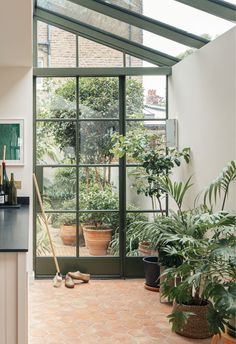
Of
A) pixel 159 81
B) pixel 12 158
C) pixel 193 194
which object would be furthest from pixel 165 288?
pixel 159 81

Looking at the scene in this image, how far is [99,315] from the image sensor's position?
3809 millimetres

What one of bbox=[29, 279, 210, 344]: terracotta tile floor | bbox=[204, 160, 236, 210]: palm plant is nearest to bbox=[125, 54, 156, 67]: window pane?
bbox=[204, 160, 236, 210]: palm plant

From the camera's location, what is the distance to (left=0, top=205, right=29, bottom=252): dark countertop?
2.21 metres

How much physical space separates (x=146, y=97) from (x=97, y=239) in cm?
178

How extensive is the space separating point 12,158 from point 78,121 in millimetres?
934

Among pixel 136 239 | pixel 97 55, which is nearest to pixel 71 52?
pixel 97 55

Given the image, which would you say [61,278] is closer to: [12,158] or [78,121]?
[12,158]

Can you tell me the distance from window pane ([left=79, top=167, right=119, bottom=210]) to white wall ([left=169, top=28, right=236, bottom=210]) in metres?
0.83

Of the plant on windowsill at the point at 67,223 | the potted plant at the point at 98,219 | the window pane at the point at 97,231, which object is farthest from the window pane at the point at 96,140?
the window pane at the point at 97,231

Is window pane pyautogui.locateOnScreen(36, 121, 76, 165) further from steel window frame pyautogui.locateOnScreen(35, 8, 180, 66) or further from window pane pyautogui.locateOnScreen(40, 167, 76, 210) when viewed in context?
steel window frame pyautogui.locateOnScreen(35, 8, 180, 66)

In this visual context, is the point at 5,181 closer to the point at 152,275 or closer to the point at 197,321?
the point at 152,275

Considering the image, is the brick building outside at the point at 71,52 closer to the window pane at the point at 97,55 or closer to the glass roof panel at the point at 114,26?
the window pane at the point at 97,55

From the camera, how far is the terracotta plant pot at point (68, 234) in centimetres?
500

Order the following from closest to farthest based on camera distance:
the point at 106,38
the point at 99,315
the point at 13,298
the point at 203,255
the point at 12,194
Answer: the point at 13,298, the point at 203,255, the point at 99,315, the point at 12,194, the point at 106,38
